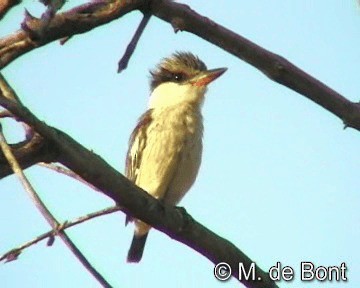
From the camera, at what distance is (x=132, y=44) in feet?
7.30

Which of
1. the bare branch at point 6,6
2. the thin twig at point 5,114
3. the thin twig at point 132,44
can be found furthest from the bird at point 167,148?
the bare branch at point 6,6

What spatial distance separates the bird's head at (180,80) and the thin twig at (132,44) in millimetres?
2834

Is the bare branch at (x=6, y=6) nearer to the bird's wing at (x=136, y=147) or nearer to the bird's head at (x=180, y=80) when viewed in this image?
the bird's wing at (x=136, y=147)

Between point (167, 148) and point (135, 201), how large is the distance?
2434 millimetres

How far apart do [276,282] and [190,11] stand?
1047 mm

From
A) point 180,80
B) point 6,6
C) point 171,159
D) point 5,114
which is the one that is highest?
point 180,80

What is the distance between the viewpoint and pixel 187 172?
15.6 feet

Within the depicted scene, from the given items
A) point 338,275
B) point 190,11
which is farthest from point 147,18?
point 338,275

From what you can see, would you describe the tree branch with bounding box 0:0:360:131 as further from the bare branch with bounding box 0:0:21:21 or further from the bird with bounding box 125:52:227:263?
the bird with bounding box 125:52:227:263

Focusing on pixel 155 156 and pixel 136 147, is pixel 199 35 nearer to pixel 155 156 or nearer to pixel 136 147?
pixel 155 156

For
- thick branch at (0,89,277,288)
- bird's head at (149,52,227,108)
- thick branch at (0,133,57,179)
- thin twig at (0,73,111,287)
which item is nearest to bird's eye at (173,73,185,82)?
bird's head at (149,52,227,108)

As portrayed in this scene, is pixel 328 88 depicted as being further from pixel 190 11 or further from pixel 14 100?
pixel 14 100

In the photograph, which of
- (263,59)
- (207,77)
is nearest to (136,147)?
(207,77)

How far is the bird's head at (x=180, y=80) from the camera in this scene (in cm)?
525
